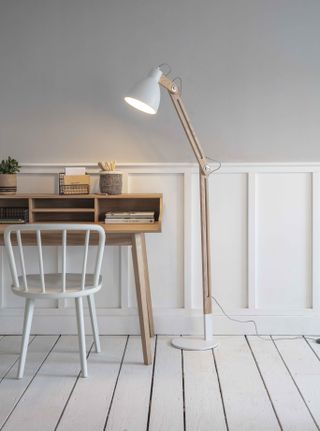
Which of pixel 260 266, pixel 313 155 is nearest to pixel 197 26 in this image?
pixel 313 155

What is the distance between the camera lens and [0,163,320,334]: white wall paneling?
11.7 feet

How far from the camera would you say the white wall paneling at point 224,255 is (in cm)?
357

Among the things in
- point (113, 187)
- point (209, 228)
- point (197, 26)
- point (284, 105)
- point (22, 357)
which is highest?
point (197, 26)

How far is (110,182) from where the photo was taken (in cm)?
338

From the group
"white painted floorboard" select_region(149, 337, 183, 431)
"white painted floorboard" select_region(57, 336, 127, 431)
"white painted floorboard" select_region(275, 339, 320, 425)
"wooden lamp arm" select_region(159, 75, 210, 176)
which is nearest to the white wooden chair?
"white painted floorboard" select_region(57, 336, 127, 431)

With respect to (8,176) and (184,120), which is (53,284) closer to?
(8,176)

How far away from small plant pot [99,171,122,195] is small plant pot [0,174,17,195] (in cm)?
52

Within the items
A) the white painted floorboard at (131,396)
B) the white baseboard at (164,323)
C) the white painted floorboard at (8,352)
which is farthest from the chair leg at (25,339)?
the white baseboard at (164,323)

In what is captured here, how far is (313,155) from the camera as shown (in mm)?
3553

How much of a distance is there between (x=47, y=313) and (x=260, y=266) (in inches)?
51.6

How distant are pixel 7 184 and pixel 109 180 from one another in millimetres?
592

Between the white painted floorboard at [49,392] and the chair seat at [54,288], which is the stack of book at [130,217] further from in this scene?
the white painted floorboard at [49,392]

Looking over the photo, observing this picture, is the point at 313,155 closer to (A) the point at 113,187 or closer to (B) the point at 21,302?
(A) the point at 113,187

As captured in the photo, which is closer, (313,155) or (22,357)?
(22,357)
